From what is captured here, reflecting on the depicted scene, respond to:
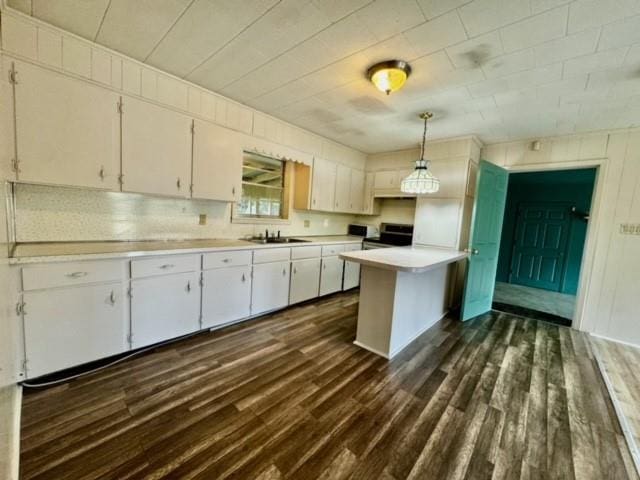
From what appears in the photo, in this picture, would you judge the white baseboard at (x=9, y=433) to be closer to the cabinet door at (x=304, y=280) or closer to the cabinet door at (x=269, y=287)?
the cabinet door at (x=269, y=287)

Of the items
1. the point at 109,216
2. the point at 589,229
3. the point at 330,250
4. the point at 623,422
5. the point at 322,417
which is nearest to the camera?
the point at 322,417

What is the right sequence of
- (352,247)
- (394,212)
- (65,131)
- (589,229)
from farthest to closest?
(394,212) → (352,247) → (589,229) → (65,131)

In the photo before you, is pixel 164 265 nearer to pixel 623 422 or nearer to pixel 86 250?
pixel 86 250

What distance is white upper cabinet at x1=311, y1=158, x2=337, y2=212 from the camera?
4.04 metres

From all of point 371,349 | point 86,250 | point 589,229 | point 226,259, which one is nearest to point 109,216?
point 86,250

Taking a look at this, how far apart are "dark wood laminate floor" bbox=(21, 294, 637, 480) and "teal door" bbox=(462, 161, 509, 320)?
106cm

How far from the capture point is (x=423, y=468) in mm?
1378

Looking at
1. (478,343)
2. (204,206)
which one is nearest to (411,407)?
(478,343)

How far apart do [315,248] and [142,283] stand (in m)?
2.16

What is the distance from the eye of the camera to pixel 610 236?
3.14 m

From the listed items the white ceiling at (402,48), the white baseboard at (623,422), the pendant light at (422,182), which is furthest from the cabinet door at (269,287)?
the white baseboard at (623,422)

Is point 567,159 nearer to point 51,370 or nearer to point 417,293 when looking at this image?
point 417,293

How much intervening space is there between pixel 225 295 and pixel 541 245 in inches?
261

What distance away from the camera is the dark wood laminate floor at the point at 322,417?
1.36 metres
